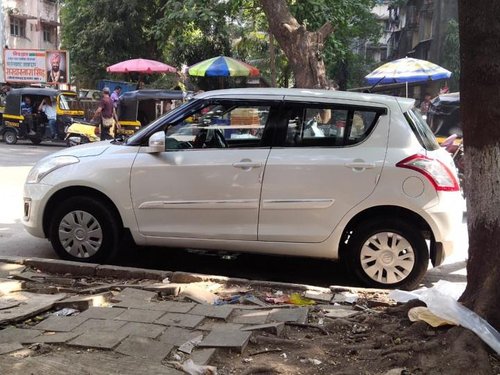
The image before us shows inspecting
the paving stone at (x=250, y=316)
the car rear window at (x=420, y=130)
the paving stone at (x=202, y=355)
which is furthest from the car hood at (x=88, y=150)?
the car rear window at (x=420, y=130)

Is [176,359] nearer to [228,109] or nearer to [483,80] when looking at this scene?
[483,80]

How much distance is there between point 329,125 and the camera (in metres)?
5.33

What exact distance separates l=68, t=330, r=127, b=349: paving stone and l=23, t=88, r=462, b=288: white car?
1894mm

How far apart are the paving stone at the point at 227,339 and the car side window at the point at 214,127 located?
223cm

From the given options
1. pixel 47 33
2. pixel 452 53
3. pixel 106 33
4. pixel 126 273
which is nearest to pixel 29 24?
pixel 47 33

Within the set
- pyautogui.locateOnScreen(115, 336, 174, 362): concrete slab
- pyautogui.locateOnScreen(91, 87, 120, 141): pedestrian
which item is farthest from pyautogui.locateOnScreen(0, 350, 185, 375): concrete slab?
pyautogui.locateOnScreen(91, 87, 120, 141): pedestrian

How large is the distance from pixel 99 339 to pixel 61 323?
0.46 meters

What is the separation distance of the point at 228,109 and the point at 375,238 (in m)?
1.88

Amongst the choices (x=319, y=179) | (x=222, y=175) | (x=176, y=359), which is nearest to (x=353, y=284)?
(x=319, y=179)

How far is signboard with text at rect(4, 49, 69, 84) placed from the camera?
25.8 metres

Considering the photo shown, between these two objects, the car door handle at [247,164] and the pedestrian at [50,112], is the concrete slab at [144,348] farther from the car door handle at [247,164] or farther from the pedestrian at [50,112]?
the pedestrian at [50,112]

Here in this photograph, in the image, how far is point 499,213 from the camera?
133 inches

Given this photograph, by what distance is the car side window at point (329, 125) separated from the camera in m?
5.28

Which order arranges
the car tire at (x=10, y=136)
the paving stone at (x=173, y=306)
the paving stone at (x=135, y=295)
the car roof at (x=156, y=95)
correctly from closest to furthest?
A: the paving stone at (x=173, y=306) → the paving stone at (x=135, y=295) → the car roof at (x=156, y=95) → the car tire at (x=10, y=136)
